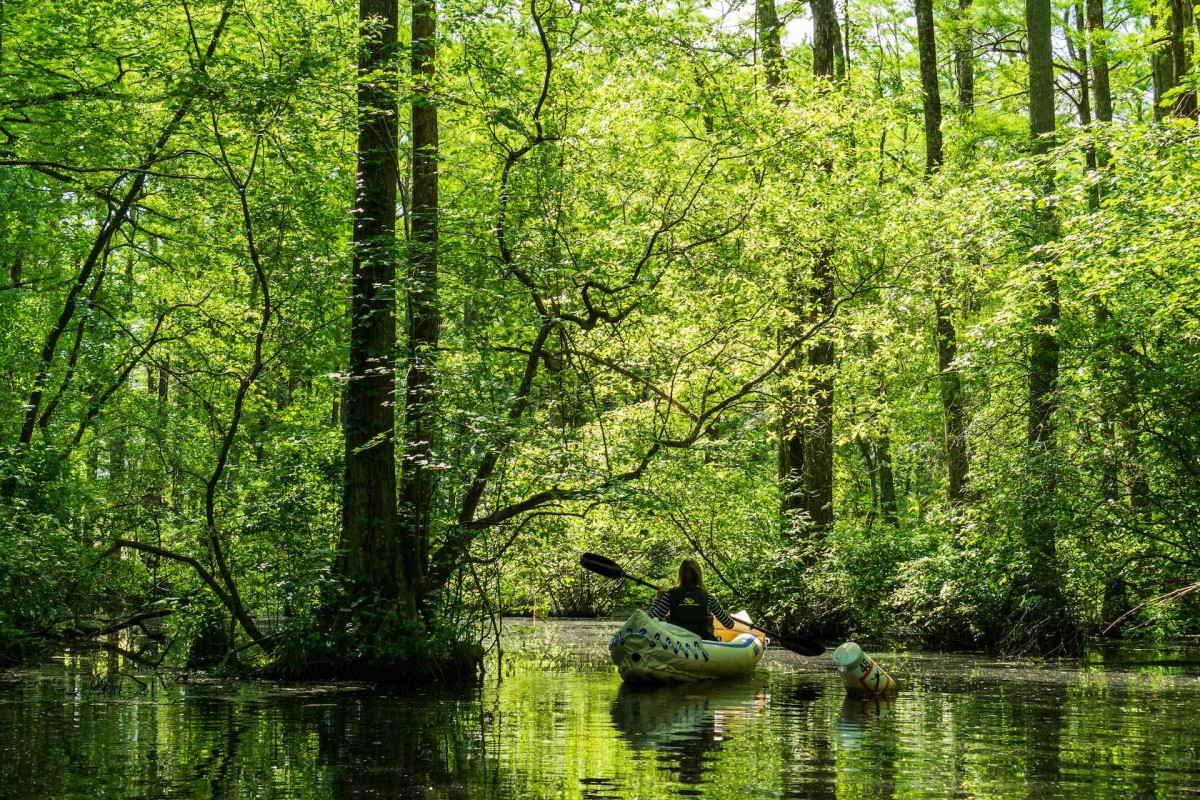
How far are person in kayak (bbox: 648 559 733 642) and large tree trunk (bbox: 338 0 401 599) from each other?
11.3 feet

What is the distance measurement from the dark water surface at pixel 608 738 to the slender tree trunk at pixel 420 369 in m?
1.67

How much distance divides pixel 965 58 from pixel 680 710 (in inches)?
707

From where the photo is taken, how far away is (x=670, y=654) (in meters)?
12.4

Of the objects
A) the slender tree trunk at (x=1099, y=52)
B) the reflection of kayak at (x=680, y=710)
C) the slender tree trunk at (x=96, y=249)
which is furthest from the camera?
the slender tree trunk at (x=1099, y=52)

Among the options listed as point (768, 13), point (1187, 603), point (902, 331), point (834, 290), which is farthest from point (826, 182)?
point (1187, 603)

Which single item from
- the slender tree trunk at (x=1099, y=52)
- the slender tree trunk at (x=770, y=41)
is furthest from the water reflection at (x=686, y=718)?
the slender tree trunk at (x=1099, y=52)

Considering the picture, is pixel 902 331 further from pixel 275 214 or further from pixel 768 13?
pixel 275 214

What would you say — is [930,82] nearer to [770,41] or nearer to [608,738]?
[770,41]

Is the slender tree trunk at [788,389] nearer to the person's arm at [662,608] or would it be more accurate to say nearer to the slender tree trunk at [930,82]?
the slender tree trunk at [930,82]

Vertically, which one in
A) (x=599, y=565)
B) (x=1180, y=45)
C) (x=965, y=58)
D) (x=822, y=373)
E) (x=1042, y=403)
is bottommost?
(x=599, y=565)

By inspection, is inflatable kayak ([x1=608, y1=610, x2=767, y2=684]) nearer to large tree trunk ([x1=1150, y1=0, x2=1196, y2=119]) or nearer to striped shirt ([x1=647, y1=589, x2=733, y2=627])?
striped shirt ([x1=647, y1=589, x2=733, y2=627])

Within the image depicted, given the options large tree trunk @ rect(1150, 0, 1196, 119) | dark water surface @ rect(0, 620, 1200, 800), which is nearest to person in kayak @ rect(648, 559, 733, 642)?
dark water surface @ rect(0, 620, 1200, 800)

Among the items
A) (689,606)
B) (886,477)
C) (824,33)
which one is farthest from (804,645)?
(886,477)

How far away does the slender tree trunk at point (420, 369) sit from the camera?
1138 cm
